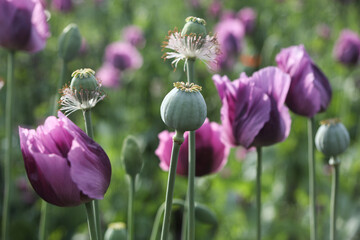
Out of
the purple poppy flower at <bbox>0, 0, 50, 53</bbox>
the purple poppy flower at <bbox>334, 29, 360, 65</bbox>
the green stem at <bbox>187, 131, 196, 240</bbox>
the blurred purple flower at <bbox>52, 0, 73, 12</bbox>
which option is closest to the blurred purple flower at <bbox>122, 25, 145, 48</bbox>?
the blurred purple flower at <bbox>52, 0, 73, 12</bbox>

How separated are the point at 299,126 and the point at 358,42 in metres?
0.53

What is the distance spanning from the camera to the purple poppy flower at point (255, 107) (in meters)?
0.75

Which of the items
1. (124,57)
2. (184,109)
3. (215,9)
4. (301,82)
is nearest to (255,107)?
(301,82)

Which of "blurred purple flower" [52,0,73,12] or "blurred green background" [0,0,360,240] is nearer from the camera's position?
"blurred green background" [0,0,360,240]

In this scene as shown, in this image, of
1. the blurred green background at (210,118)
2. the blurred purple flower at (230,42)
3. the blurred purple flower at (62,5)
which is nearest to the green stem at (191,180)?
the blurred green background at (210,118)

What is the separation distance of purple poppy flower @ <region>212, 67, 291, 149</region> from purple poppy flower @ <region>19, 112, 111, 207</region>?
0.85 feet

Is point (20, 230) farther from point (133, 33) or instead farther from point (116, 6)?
point (116, 6)

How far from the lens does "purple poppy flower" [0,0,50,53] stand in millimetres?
978

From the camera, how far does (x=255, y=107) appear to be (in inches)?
29.5

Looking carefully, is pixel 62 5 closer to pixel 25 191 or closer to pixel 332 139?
pixel 25 191

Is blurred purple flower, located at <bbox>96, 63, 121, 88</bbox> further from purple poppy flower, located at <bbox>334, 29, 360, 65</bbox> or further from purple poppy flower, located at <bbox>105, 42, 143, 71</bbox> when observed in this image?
purple poppy flower, located at <bbox>334, 29, 360, 65</bbox>

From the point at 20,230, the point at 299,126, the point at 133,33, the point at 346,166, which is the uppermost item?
the point at 133,33

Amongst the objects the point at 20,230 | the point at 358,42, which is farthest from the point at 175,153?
the point at 358,42

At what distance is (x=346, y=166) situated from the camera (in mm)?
1900
